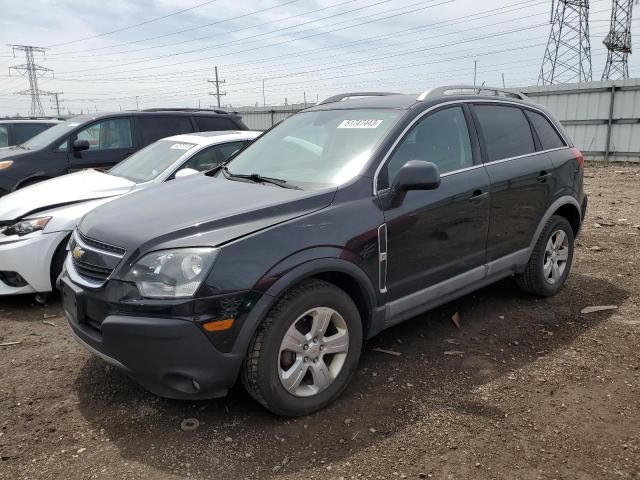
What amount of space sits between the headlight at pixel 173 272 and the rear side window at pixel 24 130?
33.0 ft

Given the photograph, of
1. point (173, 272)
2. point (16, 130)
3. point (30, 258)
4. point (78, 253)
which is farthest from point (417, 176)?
point (16, 130)

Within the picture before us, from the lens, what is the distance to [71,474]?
2.50 metres

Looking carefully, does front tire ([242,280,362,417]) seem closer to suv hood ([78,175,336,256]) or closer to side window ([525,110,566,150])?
suv hood ([78,175,336,256])

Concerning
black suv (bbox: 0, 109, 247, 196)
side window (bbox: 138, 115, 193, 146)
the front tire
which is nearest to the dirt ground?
the front tire

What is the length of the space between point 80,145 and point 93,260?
490 cm

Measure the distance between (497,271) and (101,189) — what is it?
378 centimetres

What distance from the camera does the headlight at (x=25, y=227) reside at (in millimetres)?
4504

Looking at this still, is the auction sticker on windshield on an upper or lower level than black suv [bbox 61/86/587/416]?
upper

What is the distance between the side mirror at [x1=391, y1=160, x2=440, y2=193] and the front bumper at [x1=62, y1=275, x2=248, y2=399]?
4.61ft

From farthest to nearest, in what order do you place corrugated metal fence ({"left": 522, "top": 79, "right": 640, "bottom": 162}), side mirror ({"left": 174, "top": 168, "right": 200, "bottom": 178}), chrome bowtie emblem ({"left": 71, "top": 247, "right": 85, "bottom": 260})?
corrugated metal fence ({"left": 522, "top": 79, "right": 640, "bottom": 162}) < side mirror ({"left": 174, "top": 168, "right": 200, "bottom": 178}) < chrome bowtie emblem ({"left": 71, "top": 247, "right": 85, "bottom": 260})

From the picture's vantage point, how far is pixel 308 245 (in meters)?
2.81

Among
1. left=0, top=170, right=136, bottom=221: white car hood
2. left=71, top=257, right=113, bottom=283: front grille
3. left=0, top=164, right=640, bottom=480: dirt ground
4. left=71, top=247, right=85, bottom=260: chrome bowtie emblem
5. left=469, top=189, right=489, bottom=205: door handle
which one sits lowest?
left=0, top=164, right=640, bottom=480: dirt ground

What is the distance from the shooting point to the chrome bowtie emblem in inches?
120

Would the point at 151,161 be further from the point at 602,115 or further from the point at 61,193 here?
the point at 602,115
